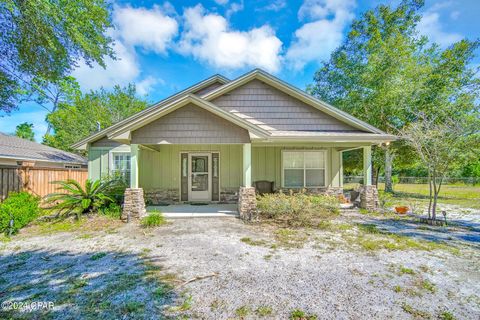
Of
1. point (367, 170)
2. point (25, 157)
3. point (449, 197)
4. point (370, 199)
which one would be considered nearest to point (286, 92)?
point (367, 170)

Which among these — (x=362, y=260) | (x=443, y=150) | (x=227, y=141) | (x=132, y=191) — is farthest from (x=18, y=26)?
(x=443, y=150)

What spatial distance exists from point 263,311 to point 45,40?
996 cm

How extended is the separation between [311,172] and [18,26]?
39.2 ft

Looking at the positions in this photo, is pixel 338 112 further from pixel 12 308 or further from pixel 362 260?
pixel 12 308

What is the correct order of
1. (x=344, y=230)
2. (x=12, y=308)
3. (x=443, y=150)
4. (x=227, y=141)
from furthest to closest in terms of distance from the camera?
(x=227, y=141) → (x=443, y=150) → (x=344, y=230) → (x=12, y=308)

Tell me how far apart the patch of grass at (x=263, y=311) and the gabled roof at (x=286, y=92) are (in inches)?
322

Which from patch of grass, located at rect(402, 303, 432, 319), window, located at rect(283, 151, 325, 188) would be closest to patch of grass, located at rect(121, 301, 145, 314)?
patch of grass, located at rect(402, 303, 432, 319)

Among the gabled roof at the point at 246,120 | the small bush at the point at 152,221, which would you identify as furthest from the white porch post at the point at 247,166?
the small bush at the point at 152,221

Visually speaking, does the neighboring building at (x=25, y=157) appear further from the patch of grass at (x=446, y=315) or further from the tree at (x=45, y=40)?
the patch of grass at (x=446, y=315)

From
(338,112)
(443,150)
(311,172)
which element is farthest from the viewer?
(311,172)

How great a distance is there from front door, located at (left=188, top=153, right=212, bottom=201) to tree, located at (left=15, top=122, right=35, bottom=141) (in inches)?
1562

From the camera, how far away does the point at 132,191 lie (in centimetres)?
726

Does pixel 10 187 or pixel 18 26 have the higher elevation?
pixel 18 26

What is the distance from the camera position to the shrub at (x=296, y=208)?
6855mm
